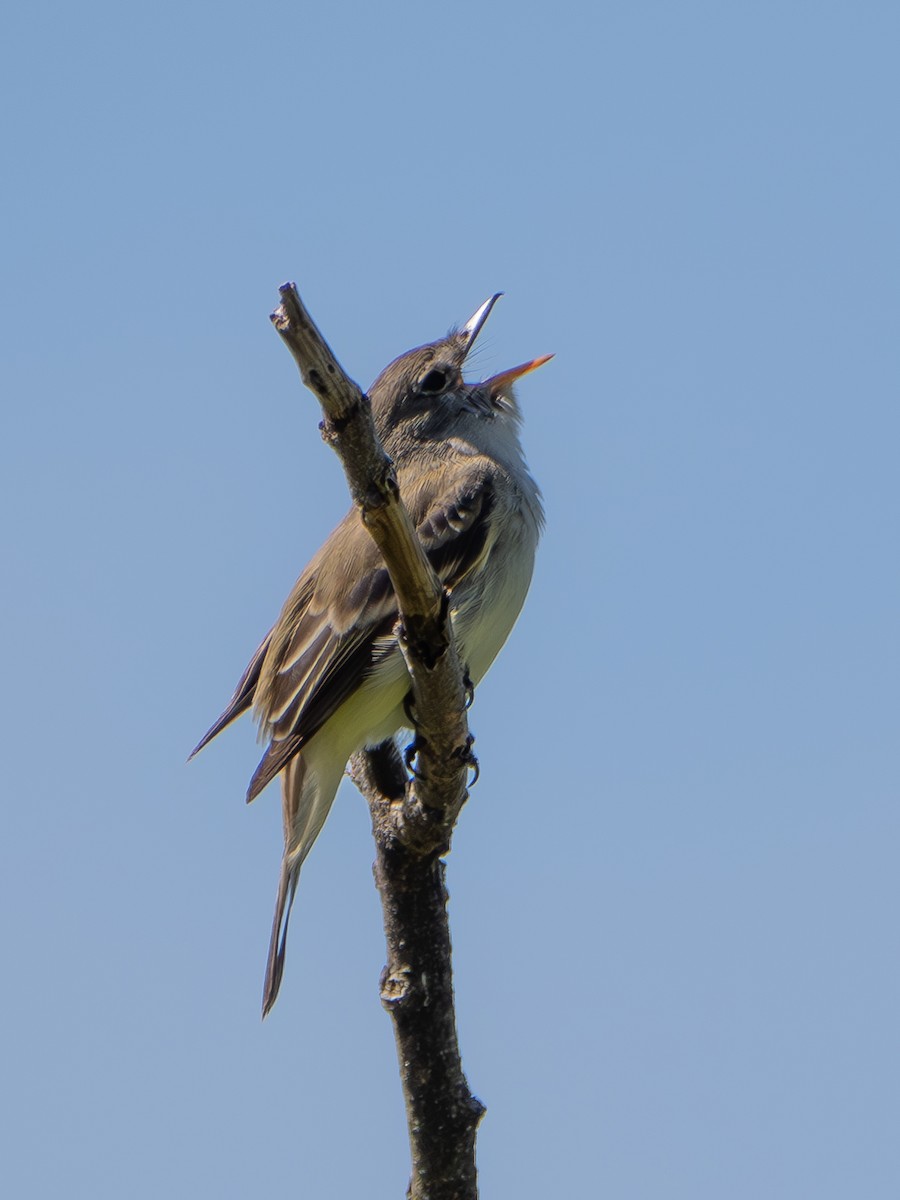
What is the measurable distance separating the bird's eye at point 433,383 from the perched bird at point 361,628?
24.9 inches

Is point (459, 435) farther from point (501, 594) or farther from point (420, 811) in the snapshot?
point (420, 811)

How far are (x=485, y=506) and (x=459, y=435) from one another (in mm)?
1085

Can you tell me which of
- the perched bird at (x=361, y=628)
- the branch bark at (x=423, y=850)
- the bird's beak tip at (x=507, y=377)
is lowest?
the branch bark at (x=423, y=850)

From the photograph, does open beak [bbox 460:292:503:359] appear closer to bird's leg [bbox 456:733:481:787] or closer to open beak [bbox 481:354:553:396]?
open beak [bbox 481:354:553:396]

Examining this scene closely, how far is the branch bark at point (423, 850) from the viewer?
4348 millimetres

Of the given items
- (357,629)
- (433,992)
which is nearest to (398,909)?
(433,992)

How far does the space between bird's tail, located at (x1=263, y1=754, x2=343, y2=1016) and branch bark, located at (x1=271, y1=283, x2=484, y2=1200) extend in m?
0.64

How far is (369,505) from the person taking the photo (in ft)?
14.0

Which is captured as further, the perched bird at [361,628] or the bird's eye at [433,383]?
the bird's eye at [433,383]

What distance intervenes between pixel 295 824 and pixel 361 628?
861 mm

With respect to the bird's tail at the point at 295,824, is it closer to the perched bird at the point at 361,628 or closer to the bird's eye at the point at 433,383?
the perched bird at the point at 361,628

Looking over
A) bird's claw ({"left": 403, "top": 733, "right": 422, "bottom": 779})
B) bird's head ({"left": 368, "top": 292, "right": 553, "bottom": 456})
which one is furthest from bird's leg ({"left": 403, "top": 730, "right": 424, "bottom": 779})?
bird's head ({"left": 368, "top": 292, "right": 553, "bottom": 456})

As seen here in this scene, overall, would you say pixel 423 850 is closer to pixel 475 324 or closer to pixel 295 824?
pixel 295 824

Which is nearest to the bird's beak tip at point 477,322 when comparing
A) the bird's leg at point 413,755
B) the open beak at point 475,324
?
the open beak at point 475,324
